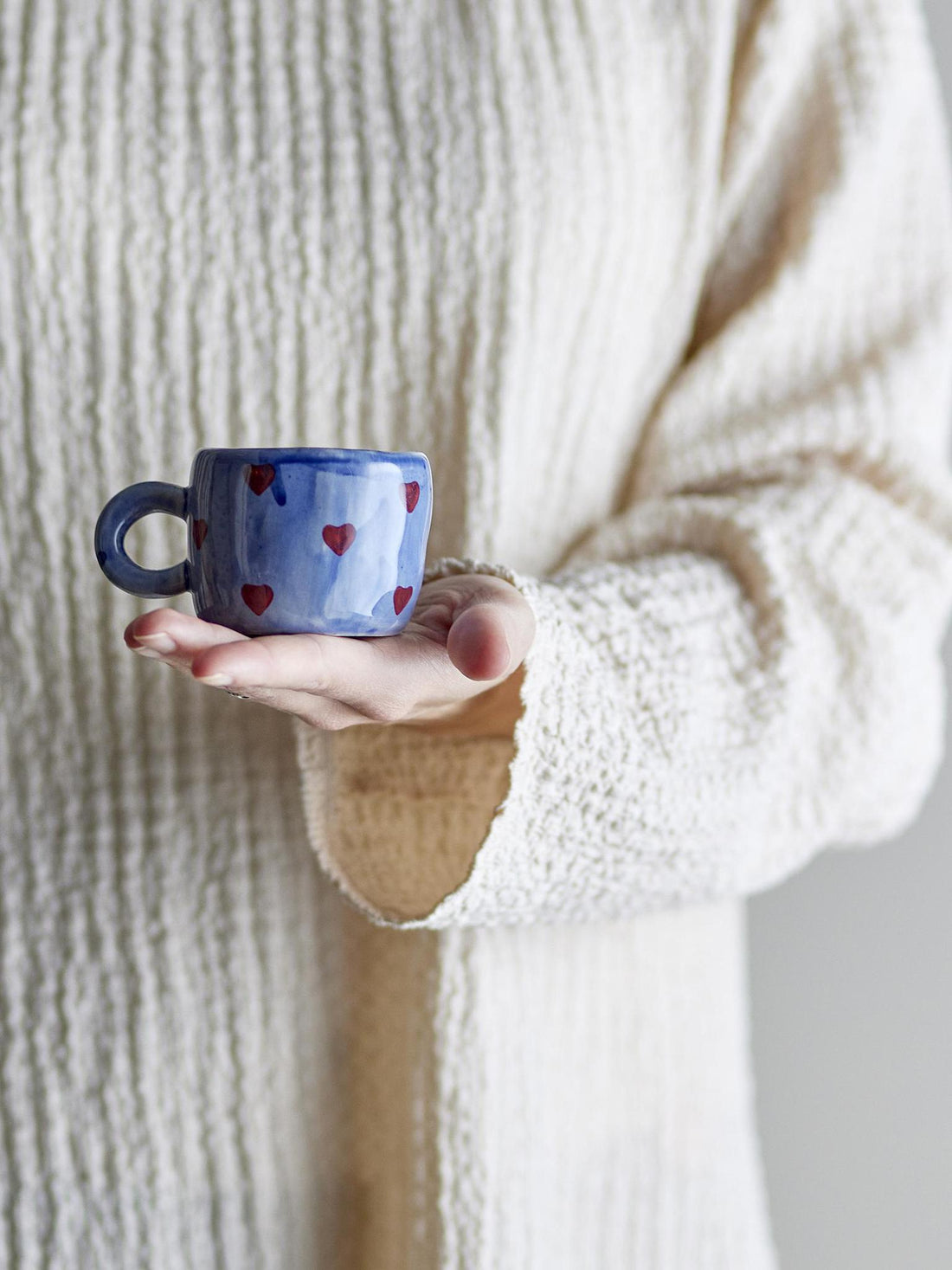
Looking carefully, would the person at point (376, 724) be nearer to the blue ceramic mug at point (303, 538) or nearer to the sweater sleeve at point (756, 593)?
the sweater sleeve at point (756, 593)

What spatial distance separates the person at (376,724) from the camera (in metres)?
0.52

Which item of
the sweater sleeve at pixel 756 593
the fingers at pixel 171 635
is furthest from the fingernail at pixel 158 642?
the sweater sleeve at pixel 756 593

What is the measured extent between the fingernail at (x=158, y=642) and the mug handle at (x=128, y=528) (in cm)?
6

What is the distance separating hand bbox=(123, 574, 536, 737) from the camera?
0.32 m

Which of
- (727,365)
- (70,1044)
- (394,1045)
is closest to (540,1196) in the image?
(394,1045)

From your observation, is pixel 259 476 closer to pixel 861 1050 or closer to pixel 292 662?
pixel 292 662

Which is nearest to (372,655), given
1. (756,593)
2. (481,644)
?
(481,644)

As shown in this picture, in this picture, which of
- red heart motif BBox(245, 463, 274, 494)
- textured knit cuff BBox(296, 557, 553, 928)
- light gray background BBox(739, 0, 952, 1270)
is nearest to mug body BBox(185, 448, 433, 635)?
red heart motif BBox(245, 463, 274, 494)

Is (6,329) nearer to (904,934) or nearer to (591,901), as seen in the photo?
(591,901)

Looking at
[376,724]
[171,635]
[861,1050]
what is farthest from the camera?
[861,1050]

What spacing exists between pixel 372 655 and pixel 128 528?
10 cm

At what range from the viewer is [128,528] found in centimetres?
40

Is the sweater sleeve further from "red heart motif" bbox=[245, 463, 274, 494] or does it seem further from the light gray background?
the light gray background

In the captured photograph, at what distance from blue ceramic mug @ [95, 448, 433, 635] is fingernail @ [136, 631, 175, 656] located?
0.04 metres
